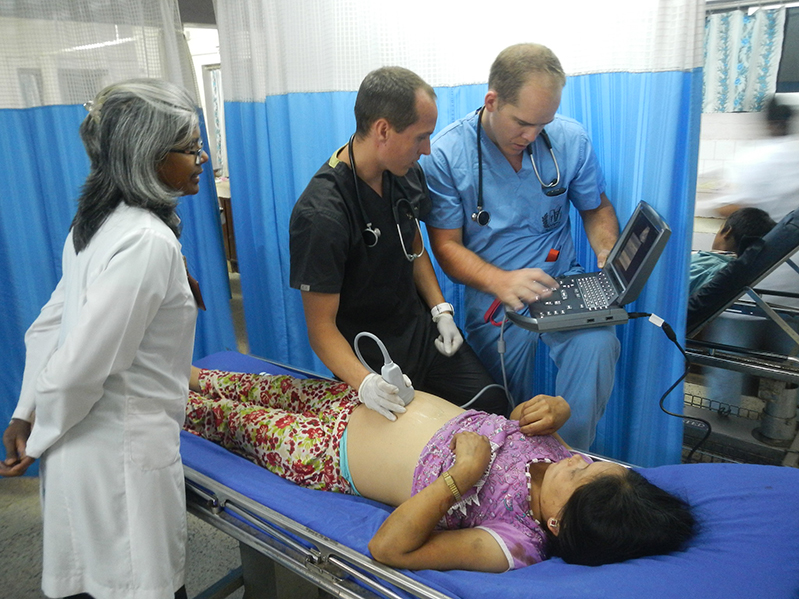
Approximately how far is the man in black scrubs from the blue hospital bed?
1.03 ft

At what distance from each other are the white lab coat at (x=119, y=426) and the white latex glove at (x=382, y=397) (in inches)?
17.7

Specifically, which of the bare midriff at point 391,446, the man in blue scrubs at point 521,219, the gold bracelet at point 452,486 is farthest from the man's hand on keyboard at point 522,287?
the gold bracelet at point 452,486

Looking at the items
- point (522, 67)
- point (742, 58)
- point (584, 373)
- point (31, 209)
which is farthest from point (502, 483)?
point (742, 58)

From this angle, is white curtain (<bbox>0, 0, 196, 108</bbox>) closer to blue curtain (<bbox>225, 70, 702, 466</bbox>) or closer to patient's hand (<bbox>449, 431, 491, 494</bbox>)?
blue curtain (<bbox>225, 70, 702, 466</bbox>)

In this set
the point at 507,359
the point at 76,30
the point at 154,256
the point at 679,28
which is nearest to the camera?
the point at 154,256

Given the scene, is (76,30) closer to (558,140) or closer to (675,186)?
(558,140)

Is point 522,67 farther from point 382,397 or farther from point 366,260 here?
point 382,397

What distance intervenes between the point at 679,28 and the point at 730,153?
71.2 inches

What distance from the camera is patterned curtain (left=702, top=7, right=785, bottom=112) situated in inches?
92.4

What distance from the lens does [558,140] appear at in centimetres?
182

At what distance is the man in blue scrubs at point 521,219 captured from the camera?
5.47ft

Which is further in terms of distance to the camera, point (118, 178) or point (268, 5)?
point (268, 5)

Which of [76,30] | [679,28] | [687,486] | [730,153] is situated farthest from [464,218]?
[730,153]

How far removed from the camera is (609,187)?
1.84 m
